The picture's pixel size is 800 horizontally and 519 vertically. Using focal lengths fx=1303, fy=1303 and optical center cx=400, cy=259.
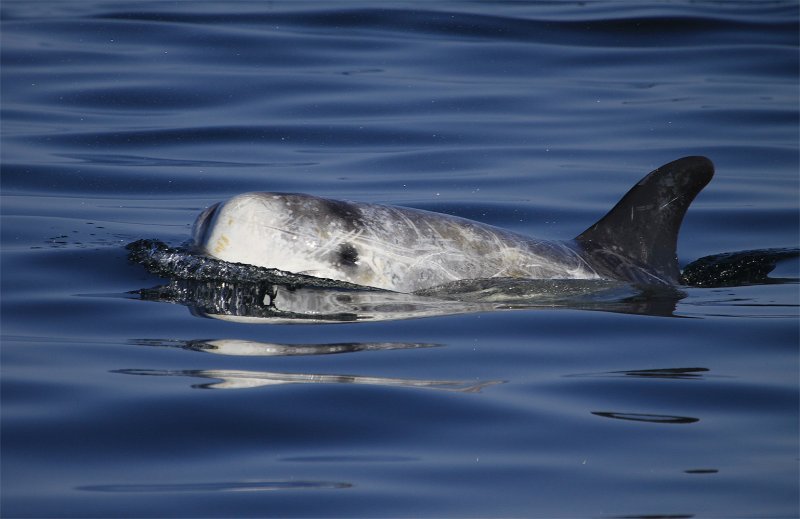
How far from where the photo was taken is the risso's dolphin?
805 cm

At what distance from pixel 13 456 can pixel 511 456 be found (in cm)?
208

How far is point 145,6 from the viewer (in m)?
24.0

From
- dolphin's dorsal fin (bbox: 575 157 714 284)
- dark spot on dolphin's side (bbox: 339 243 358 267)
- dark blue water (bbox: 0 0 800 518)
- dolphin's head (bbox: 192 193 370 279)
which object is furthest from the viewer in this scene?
dolphin's dorsal fin (bbox: 575 157 714 284)

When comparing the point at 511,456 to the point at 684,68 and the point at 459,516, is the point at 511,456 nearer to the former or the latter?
the point at 459,516

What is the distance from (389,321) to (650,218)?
2754mm

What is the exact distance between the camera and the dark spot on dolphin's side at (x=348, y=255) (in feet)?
27.0

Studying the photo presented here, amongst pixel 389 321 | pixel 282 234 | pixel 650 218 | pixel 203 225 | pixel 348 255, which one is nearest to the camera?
pixel 389 321

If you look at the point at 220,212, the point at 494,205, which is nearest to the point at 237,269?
the point at 220,212

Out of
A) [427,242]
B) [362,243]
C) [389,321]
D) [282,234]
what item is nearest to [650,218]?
[427,242]

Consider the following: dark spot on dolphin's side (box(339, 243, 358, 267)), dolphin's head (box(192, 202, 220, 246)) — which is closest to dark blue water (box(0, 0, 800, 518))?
dolphin's head (box(192, 202, 220, 246))

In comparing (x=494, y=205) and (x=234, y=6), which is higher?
(x=234, y=6)

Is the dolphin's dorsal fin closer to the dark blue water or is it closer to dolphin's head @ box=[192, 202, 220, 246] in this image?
the dark blue water

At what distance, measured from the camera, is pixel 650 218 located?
955 centimetres

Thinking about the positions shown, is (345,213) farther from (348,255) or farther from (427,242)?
(427,242)
